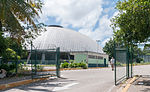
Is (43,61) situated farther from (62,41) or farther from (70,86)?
(62,41)

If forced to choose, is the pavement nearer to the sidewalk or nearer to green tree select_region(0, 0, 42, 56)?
the sidewalk

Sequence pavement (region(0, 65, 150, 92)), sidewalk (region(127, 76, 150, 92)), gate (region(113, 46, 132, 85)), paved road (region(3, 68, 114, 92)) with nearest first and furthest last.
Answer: sidewalk (region(127, 76, 150, 92)) → pavement (region(0, 65, 150, 92)) → paved road (region(3, 68, 114, 92)) → gate (region(113, 46, 132, 85))

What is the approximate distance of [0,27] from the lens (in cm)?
1430

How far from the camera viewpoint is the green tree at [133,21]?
890cm

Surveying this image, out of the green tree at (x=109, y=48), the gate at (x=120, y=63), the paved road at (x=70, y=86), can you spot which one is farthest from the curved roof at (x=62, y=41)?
the gate at (x=120, y=63)

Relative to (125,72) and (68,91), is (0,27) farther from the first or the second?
(125,72)

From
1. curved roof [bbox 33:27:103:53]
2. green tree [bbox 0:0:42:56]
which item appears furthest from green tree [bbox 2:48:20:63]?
curved roof [bbox 33:27:103:53]

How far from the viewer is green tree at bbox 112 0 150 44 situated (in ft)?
29.2

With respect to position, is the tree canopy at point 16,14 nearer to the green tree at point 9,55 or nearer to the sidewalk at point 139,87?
the green tree at point 9,55

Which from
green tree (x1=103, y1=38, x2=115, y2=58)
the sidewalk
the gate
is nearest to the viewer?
the sidewalk

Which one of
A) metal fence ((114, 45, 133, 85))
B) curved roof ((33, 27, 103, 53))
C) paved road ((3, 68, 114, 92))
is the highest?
curved roof ((33, 27, 103, 53))

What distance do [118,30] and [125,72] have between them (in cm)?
364

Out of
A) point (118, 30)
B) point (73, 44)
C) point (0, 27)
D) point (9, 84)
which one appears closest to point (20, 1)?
point (0, 27)

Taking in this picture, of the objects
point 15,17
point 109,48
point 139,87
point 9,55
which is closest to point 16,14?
point 15,17
